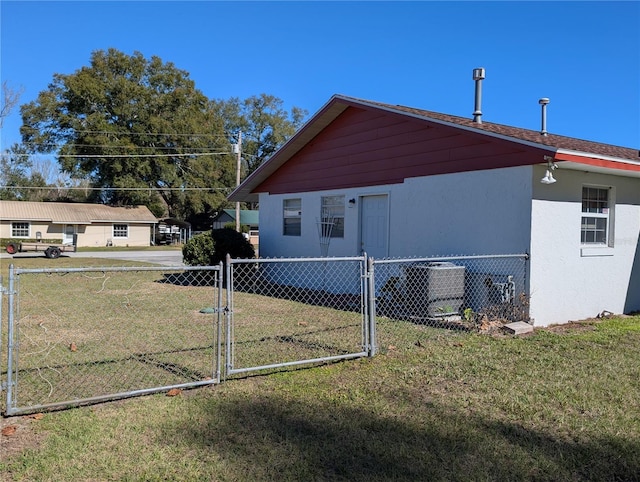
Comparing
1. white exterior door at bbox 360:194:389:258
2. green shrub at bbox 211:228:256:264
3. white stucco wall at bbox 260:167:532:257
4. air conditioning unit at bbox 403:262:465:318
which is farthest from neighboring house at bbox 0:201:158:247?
air conditioning unit at bbox 403:262:465:318

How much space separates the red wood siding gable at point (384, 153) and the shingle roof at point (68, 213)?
31.2 meters

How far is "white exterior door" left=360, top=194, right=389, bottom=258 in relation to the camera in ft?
36.1

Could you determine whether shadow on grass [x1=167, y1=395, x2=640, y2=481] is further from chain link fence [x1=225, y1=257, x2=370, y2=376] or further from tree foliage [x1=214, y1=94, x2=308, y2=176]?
tree foliage [x1=214, y1=94, x2=308, y2=176]

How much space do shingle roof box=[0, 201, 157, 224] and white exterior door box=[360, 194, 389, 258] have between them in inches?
1363

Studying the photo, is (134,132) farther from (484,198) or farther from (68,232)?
(484,198)

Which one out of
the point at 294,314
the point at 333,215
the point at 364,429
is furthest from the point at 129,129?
the point at 364,429

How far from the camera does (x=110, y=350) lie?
6090 mm

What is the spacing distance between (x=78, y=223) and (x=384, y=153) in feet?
117

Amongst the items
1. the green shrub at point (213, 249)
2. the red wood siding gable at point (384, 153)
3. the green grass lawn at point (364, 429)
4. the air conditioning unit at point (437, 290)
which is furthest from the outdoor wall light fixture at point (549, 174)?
the green shrub at point (213, 249)

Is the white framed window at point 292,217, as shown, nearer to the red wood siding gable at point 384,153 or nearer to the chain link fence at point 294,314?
the red wood siding gable at point 384,153

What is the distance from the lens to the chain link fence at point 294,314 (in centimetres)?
584

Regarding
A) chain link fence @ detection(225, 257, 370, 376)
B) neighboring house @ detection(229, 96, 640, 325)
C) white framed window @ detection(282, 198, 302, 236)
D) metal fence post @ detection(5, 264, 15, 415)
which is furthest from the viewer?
white framed window @ detection(282, 198, 302, 236)

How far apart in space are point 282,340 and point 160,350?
1.59 meters

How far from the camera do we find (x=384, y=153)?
1088cm
